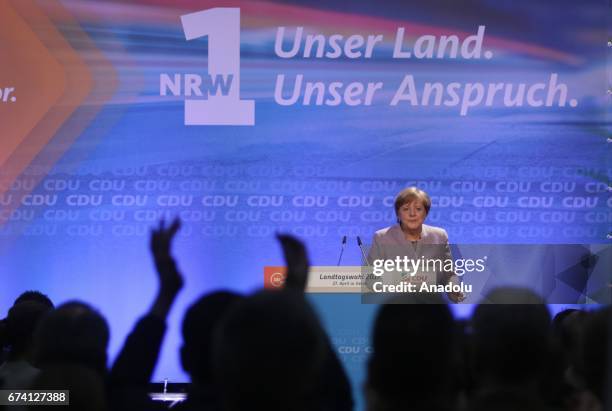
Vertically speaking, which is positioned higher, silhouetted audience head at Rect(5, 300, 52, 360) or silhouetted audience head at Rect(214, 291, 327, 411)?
silhouetted audience head at Rect(5, 300, 52, 360)

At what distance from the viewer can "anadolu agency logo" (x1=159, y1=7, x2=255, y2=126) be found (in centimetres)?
456

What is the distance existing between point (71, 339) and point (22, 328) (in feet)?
2.73

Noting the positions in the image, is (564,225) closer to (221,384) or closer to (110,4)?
(110,4)

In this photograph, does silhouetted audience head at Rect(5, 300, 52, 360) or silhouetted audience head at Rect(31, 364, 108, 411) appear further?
silhouetted audience head at Rect(5, 300, 52, 360)

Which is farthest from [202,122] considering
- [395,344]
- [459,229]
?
[395,344]

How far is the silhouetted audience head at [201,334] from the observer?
3.26 meters

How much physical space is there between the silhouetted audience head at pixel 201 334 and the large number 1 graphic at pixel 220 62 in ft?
4.18

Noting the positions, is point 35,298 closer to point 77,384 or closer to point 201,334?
point 201,334

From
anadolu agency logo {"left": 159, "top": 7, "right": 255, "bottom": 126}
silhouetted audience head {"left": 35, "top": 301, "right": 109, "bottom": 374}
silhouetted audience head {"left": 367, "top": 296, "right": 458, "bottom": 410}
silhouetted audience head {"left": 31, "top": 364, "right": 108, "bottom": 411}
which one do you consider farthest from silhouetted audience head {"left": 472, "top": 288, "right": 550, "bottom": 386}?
anadolu agency logo {"left": 159, "top": 7, "right": 255, "bottom": 126}

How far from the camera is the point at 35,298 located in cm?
443

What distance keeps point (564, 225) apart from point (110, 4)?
112 inches

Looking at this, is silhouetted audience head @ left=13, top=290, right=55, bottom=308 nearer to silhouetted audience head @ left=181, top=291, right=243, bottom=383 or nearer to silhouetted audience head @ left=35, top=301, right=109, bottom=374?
silhouetted audience head @ left=181, top=291, right=243, bottom=383

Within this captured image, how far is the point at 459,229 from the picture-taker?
15.3 ft

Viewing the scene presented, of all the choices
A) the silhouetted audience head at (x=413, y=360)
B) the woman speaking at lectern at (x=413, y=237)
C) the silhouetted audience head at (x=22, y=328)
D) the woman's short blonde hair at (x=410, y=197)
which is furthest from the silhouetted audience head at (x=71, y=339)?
the woman's short blonde hair at (x=410, y=197)
